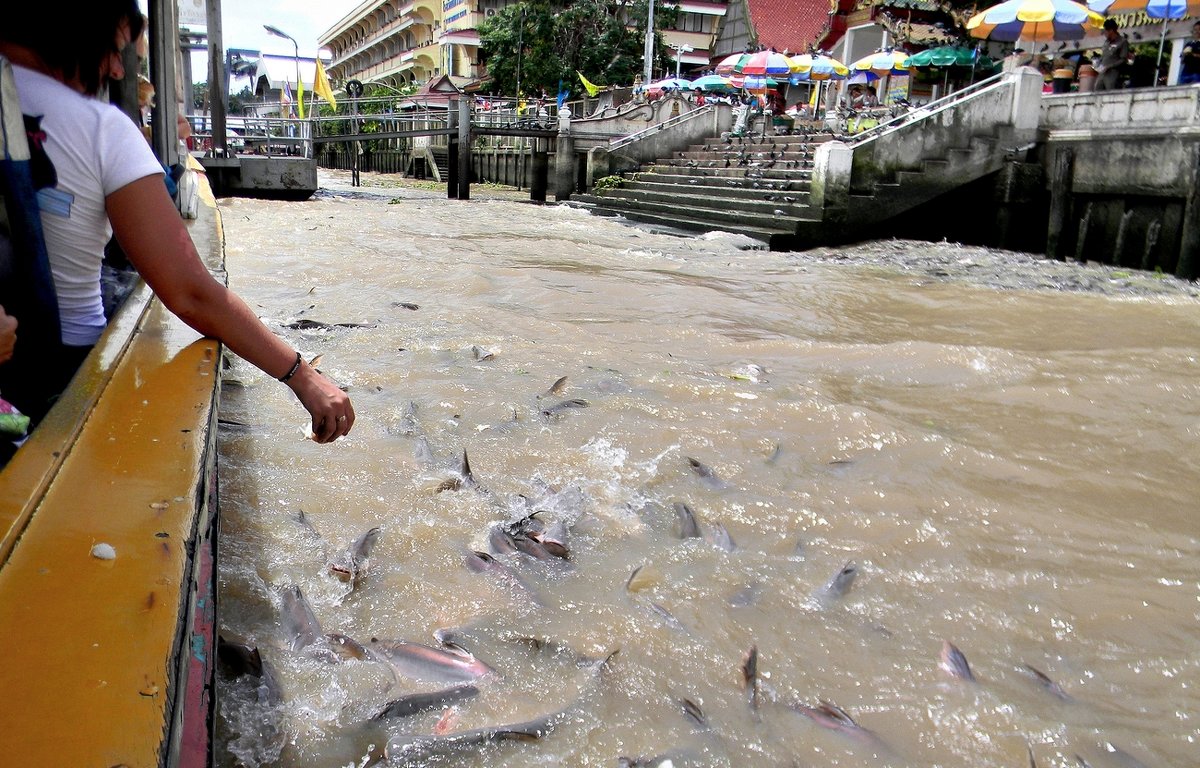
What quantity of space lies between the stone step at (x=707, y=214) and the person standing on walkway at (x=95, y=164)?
1186cm

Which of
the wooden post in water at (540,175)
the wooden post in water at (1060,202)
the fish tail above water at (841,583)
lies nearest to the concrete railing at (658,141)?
the wooden post in water at (540,175)

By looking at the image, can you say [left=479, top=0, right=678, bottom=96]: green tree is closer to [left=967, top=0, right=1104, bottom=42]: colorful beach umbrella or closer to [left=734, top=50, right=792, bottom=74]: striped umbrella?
[left=734, top=50, right=792, bottom=74]: striped umbrella

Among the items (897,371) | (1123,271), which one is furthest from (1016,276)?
(897,371)

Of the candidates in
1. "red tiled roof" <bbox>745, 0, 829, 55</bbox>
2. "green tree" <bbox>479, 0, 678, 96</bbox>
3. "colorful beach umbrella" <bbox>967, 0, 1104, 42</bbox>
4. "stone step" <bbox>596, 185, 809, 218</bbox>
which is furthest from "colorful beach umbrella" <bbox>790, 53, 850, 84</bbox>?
"green tree" <bbox>479, 0, 678, 96</bbox>

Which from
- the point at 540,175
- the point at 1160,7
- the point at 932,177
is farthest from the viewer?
the point at 540,175

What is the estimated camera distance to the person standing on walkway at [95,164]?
5.41 feet

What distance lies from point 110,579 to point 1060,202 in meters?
13.5

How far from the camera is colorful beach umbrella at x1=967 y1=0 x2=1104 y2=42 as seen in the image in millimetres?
13102

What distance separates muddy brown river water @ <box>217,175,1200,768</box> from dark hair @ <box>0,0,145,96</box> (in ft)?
4.11

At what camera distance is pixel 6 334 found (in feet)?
4.99

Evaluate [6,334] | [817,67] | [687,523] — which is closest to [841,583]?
[687,523]

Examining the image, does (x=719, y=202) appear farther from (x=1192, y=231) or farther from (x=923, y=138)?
(x=1192, y=231)

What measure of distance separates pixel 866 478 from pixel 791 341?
245 cm

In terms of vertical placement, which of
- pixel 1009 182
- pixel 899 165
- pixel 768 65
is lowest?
pixel 1009 182
